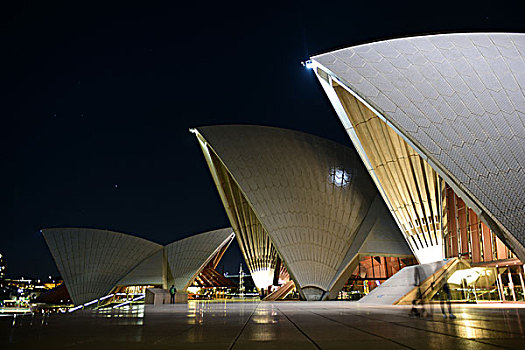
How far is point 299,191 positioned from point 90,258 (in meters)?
A: 24.5

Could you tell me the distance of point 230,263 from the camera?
10606cm

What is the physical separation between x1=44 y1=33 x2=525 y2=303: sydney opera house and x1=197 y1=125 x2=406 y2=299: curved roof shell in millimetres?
71

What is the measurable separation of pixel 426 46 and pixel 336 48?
3.37m

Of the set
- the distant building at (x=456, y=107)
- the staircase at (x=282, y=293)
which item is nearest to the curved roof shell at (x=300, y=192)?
the staircase at (x=282, y=293)

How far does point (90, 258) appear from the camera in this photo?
125 ft

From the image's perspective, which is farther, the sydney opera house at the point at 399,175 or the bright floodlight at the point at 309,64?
the bright floodlight at the point at 309,64

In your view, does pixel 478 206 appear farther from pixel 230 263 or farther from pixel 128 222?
pixel 230 263

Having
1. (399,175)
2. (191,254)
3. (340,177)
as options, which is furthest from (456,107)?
(191,254)

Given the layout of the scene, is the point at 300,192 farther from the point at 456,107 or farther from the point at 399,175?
the point at 456,107

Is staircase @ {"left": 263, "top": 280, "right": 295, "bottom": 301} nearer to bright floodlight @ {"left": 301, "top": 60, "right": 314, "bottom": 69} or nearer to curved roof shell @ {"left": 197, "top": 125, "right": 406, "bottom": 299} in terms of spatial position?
curved roof shell @ {"left": 197, "top": 125, "right": 406, "bottom": 299}

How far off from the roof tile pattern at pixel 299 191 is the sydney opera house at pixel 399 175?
73 mm

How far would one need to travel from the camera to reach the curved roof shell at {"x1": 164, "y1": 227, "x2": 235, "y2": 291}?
40.8m

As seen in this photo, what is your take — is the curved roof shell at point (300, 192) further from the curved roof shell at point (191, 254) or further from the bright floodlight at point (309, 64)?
the curved roof shell at point (191, 254)

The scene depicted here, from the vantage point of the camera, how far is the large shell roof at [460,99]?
11773 millimetres
